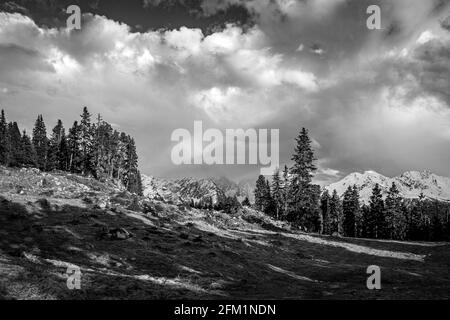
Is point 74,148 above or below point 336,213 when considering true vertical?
above

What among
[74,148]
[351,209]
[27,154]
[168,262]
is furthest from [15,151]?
[351,209]

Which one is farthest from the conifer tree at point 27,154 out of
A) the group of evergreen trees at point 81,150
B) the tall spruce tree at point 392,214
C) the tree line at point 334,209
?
the tall spruce tree at point 392,214

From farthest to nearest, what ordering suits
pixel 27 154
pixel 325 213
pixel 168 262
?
pixel 325 213, pixel 27 154, pixel 168 262

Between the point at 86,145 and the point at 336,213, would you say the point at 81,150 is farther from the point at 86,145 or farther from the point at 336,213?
the point at 336,213

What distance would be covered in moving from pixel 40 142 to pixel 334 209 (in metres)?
84.4

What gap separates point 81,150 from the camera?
85562 millimetres

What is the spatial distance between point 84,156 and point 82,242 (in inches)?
2760

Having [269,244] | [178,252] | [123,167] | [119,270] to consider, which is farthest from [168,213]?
[123,167]

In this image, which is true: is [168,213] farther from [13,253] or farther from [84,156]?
[84,156]

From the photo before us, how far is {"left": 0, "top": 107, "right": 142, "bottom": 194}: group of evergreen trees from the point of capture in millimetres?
79812

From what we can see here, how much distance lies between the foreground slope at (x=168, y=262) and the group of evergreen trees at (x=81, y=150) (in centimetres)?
5312

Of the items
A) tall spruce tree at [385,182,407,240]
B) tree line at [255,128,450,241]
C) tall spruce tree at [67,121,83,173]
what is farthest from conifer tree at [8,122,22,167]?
tall spruce tree at [385,182,407,240]

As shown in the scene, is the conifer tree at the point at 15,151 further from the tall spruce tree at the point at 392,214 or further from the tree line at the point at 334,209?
the tall spruce tree at the point at 392,214

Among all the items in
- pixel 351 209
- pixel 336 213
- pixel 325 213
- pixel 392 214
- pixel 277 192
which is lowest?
pixel 325 213
